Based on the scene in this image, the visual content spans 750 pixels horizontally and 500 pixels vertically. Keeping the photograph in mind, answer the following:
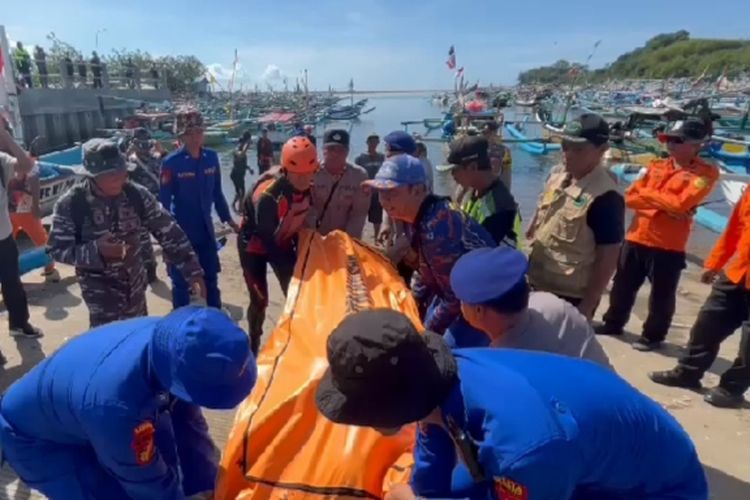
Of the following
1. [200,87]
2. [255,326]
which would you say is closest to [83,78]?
[255,326]

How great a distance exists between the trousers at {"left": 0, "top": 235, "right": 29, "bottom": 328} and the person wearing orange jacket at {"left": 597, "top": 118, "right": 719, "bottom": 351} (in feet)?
13.3

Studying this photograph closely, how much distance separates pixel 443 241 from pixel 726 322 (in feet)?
6.49

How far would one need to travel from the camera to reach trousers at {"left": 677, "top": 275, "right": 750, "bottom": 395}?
3316mm

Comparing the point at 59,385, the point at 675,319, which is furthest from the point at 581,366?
the point at 675,319

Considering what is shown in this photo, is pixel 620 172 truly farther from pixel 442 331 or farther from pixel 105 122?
pixel 105 122

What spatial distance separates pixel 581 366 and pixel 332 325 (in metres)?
1.59

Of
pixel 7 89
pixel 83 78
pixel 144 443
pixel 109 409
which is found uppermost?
pixel 83 78

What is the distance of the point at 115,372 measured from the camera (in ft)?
5.60

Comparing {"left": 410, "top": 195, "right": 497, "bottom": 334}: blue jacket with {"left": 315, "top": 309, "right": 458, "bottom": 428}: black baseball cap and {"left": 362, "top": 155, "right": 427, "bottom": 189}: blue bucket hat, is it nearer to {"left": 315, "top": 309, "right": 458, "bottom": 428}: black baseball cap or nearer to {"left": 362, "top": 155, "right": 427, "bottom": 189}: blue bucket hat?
{"left": 362, "top": 155, "right": 427, "bottom": 189}: blue bucket hat

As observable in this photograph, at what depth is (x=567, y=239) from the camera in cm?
311

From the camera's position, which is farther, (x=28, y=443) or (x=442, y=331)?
(x=442, y=331)

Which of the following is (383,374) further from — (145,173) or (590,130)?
(145,173)

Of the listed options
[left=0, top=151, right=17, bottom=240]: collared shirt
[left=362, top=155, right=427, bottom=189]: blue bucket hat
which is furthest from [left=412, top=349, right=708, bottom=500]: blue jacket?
[left=0, top=151, right=17, bottom=240]: collared shirt

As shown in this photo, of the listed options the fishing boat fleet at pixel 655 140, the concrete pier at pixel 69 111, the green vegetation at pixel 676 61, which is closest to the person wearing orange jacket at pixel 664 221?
the fishing boat fleet at pixel 655 140
